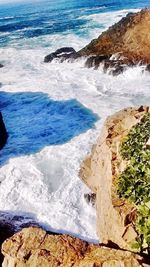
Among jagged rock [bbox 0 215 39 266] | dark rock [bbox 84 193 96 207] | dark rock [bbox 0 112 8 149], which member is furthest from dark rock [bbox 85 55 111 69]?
jagged rock [bbox 0 215 39 266]

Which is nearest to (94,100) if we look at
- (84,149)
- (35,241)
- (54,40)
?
(84,149)

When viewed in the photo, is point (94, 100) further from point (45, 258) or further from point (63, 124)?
point (45, 258)

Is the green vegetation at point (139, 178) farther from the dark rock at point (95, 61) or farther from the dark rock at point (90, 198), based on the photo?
the dark rock at point (95, 61)

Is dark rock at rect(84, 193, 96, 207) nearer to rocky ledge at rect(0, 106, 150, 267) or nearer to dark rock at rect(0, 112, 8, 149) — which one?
rocky ledge at rect(0, 106, 150, 267)

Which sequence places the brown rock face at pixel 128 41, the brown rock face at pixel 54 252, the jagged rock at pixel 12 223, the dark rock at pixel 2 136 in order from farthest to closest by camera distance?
the brown rock face at pixel 128 41
the dark rock at pixel 2 136
the jagged rock at pixel 12 223
the brown rock face at pixel 54 252

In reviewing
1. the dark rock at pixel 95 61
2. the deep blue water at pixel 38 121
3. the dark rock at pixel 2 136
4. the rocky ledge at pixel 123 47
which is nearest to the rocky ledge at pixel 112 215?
the deep blue water at pixel 38 121

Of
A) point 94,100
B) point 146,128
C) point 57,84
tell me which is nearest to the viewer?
point 146,128
